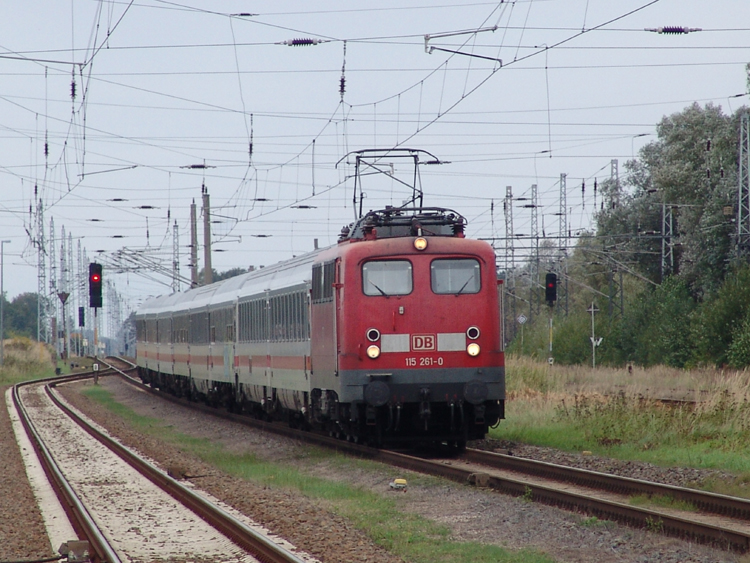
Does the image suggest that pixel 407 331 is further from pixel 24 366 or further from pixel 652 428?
pixel 24 366

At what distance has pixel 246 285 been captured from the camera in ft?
92.3

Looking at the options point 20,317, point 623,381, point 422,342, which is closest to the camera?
point 422,342

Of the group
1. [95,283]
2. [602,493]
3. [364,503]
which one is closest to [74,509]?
[364,503]

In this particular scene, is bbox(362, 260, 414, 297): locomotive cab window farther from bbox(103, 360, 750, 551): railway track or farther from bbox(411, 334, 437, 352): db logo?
bbox(103, 360, 750, 551): railway track

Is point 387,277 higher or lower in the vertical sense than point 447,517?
higher

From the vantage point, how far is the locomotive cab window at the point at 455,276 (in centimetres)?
1678

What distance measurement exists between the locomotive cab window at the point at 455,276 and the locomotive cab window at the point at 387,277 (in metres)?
0.38

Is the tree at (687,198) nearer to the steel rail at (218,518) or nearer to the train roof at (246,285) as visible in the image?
the train roof at (246,285)

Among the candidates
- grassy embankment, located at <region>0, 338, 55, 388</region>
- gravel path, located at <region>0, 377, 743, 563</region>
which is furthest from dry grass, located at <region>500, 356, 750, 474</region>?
grassy embankment, located at <region>0, 338, 55, 388</region>

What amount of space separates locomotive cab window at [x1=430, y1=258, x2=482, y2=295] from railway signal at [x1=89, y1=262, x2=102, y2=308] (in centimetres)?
2479

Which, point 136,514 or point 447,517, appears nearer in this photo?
point 447,517

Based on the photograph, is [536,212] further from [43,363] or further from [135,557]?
[135,557]

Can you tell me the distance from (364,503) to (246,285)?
16.0 m

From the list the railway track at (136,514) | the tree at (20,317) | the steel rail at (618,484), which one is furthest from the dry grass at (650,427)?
the tree at (20,317)
